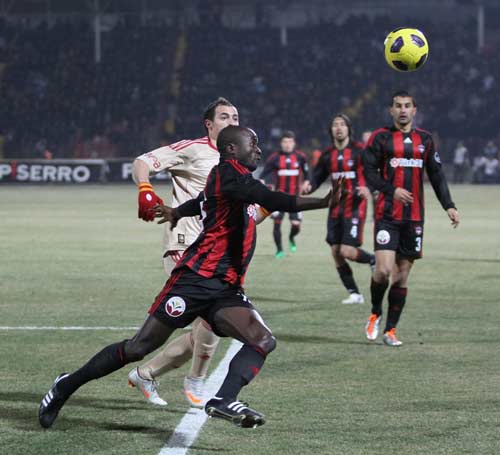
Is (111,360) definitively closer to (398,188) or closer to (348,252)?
(398,188)

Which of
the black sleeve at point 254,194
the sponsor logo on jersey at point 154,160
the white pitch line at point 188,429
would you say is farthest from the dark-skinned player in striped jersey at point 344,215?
the black sleeve at point 254,194

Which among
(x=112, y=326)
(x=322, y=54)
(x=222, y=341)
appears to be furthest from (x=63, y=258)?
(x=322, y=54)

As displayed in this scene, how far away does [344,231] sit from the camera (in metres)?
13.4

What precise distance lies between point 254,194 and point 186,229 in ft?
5.24

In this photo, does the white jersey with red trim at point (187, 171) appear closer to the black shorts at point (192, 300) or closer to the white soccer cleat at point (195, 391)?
the white soccer cleat at point (195, 391)

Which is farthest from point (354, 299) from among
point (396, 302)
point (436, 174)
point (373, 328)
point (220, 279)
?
point (220, 279)

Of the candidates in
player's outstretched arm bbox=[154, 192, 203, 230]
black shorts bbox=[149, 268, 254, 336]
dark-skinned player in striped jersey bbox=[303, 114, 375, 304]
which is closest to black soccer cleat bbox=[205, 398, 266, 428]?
black shorts bbox=[149, 268, 254, 336]

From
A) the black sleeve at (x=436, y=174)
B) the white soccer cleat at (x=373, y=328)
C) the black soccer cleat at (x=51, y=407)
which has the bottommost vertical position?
the white soccer cleat at (x=373, y=328)

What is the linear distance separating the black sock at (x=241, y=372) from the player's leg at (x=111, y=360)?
18.9 inches

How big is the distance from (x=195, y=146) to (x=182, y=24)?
161 ft

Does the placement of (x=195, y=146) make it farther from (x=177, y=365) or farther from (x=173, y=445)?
(x=173, y=445)

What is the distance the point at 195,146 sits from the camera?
7.65 meters

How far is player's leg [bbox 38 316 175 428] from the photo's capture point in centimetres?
638

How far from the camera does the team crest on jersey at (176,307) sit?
6.31m
